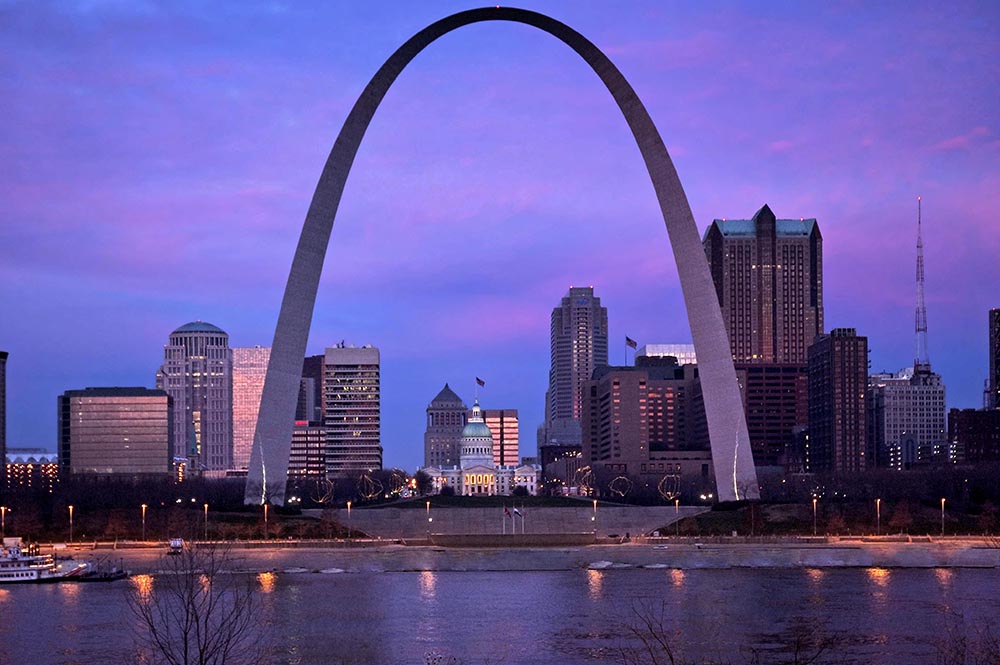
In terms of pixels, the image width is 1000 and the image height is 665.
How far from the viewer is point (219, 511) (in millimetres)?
88875

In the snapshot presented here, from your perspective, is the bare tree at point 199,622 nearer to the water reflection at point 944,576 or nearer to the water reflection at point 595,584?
the water reflection at point 595,584

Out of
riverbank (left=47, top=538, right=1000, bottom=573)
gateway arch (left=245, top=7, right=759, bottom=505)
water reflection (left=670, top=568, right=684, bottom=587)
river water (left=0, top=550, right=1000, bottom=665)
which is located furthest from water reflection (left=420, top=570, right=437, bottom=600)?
gateway arch (left=245, top=7, right=759, bottom=505)

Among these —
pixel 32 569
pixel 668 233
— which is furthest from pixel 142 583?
pixel 668 233

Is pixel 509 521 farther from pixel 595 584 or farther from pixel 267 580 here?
pixel 595 584

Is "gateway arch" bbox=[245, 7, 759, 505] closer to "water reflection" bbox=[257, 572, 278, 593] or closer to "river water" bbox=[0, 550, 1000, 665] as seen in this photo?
"river water" bbox=[0, 550, 1000, 665]

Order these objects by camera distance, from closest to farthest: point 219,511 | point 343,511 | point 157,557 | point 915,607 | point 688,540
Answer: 1. point 915,607
2. point 157,557
3. point 688,540
4. point 219,511
5. point 343,511

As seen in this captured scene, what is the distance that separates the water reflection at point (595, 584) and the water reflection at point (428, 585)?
6.30 m

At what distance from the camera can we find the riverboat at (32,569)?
6862 cm

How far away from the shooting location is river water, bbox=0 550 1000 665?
142 feet

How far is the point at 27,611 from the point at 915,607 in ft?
106

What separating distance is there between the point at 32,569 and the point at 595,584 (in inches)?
1028

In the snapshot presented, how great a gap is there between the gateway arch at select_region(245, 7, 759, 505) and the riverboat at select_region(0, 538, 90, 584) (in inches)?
682

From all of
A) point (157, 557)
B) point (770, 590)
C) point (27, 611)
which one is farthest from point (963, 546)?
point (27, 611)

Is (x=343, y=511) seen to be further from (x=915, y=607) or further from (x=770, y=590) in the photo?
(x=915, y=607)
